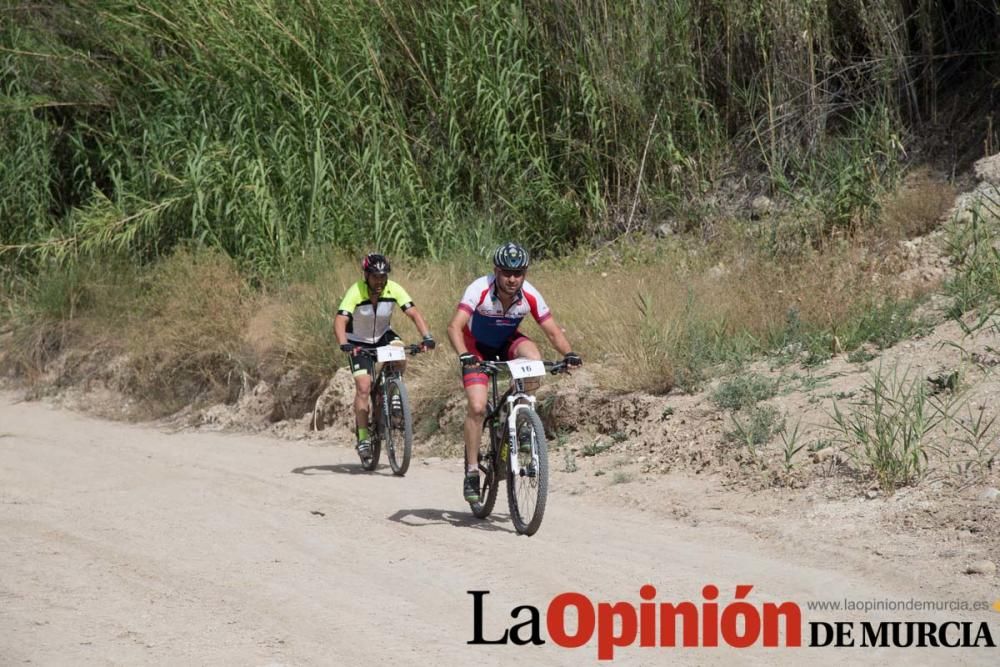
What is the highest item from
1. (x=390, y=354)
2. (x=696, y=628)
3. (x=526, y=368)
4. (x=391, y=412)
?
(x=390, y=354)

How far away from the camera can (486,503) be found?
796cm

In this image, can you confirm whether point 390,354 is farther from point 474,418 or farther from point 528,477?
point 528,477

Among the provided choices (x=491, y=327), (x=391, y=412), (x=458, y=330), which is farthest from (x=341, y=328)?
(x=458, y=330)

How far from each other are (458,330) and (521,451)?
0.90 m

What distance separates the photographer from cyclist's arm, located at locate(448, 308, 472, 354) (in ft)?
25.3

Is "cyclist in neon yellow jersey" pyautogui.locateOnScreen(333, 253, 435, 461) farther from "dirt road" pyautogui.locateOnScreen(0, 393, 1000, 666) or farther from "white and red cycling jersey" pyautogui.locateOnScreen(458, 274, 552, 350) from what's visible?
"white and red cycling jersey" pyautogui.locateOnScreen(458, 274, 552, 350)

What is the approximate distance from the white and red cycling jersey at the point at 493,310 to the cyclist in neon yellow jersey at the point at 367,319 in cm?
192

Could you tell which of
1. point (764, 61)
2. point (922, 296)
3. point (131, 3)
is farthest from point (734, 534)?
point (131, 3)

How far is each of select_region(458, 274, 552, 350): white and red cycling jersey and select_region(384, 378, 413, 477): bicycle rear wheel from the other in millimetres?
1809

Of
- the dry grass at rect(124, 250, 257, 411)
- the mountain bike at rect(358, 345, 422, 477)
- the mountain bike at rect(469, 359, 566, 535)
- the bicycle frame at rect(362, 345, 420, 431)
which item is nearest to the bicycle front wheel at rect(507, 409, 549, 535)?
the mountain bike at rect(469, 359, 566, 535)

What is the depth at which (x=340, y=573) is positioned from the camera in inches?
261

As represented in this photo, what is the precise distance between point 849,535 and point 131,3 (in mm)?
12135

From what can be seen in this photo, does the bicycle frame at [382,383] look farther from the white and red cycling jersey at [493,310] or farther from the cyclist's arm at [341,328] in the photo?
the white and red cycling jersey at [493,310]

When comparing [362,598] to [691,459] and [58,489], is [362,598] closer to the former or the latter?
[691,459]
